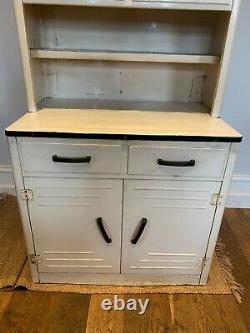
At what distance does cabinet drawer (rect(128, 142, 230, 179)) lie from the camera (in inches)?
45.4

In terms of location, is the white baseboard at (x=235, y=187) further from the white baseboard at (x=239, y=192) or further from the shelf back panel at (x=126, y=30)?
the shelf back panel at (x=126, y=30)

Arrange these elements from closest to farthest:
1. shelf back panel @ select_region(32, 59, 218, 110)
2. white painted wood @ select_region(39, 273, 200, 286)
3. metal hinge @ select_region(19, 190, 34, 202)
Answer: metal hinge @ select_region(19, 190, 34, 202) < white painted wood @ select_region(39, 273, 200, 286) < shelf back panel @ select_region(32, 59, 218, 110)

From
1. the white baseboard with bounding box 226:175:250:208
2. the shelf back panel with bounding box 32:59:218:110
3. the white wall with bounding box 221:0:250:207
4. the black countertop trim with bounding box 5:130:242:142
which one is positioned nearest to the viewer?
the black countertop trim with bounding box 5:130:242:142

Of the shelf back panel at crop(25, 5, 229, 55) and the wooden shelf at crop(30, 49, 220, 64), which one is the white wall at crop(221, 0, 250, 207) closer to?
the shelf back panel at crop(25, 5, 229, 55)

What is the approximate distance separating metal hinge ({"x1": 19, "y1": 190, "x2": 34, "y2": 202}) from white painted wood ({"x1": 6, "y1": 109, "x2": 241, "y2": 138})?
0.89ft

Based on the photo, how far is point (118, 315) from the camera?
1.31m

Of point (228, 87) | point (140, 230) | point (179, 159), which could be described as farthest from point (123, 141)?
point (228, 87)

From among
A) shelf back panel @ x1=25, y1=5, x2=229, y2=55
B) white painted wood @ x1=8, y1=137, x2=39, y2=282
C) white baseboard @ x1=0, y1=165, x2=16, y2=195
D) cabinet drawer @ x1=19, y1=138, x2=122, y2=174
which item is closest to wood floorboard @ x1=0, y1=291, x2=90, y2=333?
white painted wood @ x1=8, y1=137, x2=39, y2=282

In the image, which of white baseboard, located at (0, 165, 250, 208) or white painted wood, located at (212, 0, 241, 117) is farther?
white baseboard, located at (0, 165, 250, 208)

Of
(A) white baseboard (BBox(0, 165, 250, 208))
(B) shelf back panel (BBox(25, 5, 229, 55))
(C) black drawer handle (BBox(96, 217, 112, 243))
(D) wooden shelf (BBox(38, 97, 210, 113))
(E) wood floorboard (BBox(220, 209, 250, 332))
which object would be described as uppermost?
(B) shelf back panel (BBox(25, 5, 229, 55))

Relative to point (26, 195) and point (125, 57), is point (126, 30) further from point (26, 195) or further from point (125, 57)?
point (26, 195)

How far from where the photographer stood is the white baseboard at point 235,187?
2.03 metres

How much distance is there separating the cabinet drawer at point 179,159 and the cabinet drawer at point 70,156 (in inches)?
3.1

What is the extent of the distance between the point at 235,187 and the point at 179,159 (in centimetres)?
106
